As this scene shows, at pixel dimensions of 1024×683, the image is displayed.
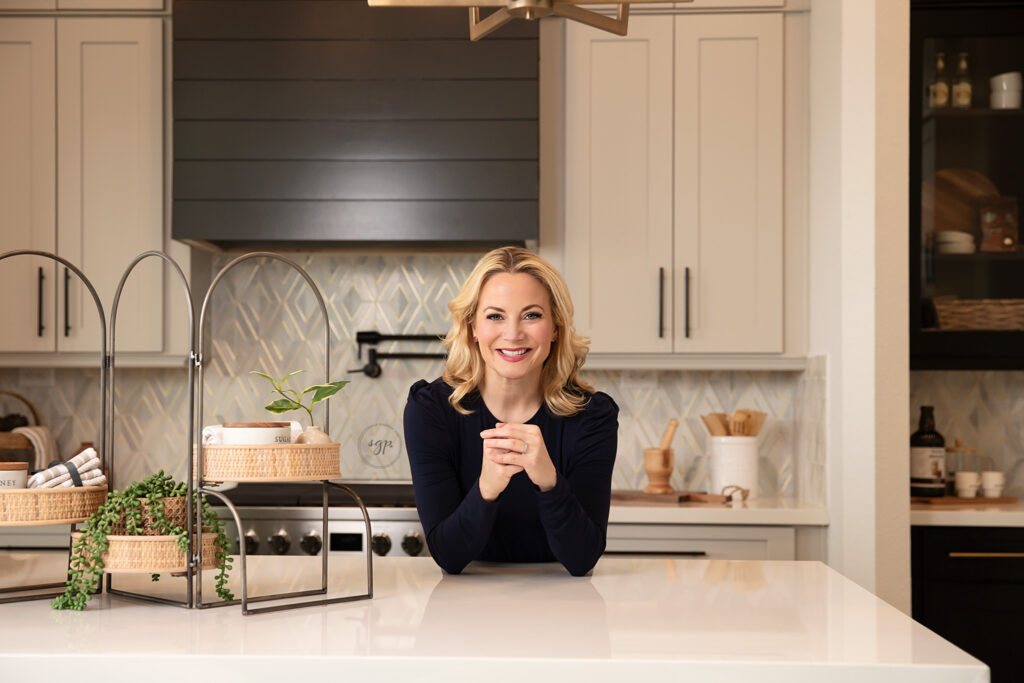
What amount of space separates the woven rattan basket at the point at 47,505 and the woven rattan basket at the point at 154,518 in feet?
0.17

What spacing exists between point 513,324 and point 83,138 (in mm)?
2212

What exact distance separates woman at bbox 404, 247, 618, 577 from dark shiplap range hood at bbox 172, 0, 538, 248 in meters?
1.28

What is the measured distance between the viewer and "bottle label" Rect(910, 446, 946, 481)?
10.3ft

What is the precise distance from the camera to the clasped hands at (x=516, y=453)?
1620 millimetres

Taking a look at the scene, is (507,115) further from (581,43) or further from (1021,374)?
(1021,374)

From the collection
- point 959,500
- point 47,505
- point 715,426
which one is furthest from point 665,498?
point 47,505

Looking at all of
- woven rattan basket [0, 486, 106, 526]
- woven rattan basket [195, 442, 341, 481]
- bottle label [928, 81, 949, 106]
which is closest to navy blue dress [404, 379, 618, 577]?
woven rattan basket [195, 442, 341, 481]

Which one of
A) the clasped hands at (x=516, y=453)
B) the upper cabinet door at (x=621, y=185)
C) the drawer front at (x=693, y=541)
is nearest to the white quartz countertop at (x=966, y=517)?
the drawer front at (x=693, y=541)

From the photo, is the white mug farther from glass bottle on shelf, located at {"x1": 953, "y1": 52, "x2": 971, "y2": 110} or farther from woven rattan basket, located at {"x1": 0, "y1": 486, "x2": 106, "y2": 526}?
woven rattan basket, located at {"x1": 0, "y1": 486, "x2": 106, "y2": 526}

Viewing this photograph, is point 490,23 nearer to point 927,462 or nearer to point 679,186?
point 679,186

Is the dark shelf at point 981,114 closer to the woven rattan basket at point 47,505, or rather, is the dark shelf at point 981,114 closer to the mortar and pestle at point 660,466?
the mortar and pestle at point 660,466

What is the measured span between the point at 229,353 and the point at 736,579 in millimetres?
2462

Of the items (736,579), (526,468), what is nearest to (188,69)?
(526,468)

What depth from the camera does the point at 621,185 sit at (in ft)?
10.9
